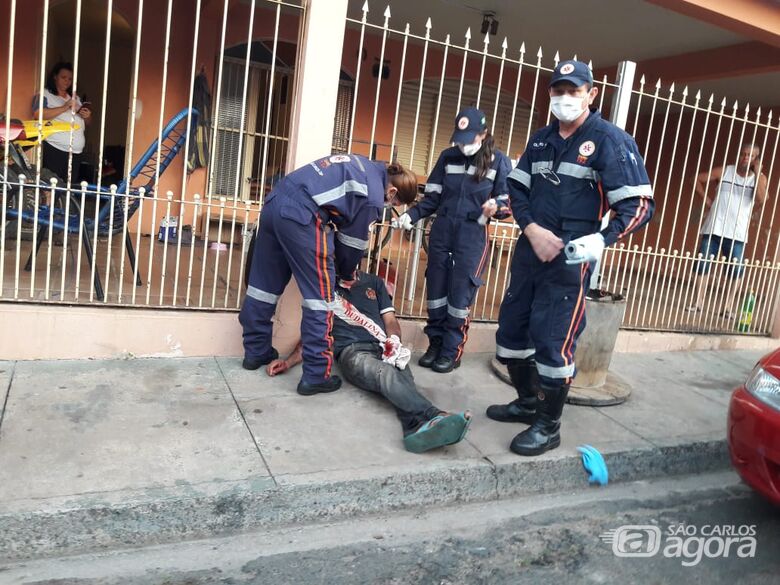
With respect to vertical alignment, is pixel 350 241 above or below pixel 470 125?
below

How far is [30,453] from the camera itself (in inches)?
117

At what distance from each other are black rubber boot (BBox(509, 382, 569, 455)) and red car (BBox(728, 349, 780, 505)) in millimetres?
849

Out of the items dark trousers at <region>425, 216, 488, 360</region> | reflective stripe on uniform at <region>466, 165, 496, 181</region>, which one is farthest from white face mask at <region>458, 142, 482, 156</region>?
dark trousers at <region>425, 216, 488, 360</region>

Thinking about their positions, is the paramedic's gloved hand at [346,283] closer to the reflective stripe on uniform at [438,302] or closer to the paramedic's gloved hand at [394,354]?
the paramedic's gloved hand at [394,354]

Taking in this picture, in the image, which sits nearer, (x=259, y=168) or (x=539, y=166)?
(x=539, y=166)

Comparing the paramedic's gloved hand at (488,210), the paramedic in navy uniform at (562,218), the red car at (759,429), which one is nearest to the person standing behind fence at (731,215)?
the paramedic's gloved hand at (488,210)

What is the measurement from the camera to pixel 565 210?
3.53 metres

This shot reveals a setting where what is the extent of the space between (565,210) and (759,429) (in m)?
1.42

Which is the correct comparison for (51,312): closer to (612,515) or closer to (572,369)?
(572,369)

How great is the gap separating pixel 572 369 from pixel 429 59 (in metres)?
7.22

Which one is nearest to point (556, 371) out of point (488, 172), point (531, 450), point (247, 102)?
point (531, 450)

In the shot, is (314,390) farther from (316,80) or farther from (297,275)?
(316,80)

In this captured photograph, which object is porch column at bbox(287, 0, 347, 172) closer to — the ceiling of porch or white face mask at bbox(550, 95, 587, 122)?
white face mask at bbox(550, 95, 587, 122)

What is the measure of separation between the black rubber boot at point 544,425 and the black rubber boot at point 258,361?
5.63 feet
